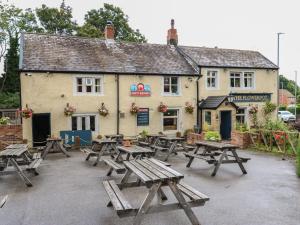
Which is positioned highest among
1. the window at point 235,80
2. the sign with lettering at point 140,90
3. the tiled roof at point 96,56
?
the tiled roof at point 96,56

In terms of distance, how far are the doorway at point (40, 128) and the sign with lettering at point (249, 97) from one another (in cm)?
1249

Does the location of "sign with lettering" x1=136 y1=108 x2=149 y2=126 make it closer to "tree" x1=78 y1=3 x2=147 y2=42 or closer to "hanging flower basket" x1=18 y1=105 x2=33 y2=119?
"hanging flower basket" x1=18 y1=105 x2=33 y2=119

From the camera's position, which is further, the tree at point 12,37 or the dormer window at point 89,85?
the tree at point 12,37

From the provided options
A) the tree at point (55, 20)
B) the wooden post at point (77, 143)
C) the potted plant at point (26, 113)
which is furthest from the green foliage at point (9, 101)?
the wooden post at point (77, 143)

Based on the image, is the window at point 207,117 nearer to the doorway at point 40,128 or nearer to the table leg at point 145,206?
the doorway at point 40,128

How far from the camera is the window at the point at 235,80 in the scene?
22.0 meters

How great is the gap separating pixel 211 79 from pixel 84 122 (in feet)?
32.1

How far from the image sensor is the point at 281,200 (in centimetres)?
701

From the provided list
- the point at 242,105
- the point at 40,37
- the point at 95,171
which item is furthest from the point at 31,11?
the point at 95,171

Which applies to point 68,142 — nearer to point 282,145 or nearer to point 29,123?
point 29,123

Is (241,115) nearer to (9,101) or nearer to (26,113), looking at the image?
(26,113)

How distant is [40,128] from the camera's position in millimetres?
17172


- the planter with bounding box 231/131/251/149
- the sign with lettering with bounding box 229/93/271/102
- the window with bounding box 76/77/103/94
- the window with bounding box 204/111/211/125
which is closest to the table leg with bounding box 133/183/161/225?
the planter with bounding box 231/131/251/149

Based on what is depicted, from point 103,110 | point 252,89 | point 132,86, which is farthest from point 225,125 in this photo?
point 103,110
